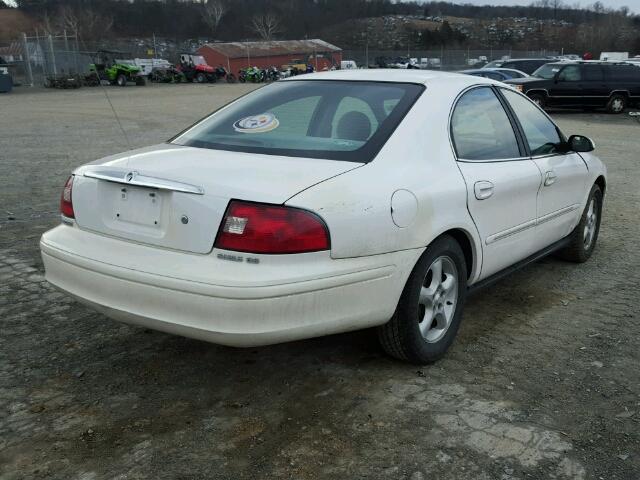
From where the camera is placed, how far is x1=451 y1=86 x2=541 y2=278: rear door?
3.60 m

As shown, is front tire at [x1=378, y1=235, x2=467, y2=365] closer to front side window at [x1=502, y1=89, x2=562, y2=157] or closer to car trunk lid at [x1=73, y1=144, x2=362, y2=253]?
car trunk lid at [x1=73, y1=144, x2=362, y2=253]

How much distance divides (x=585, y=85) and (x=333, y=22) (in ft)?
417

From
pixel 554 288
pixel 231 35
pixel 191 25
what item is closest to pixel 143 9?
pixel 191 25

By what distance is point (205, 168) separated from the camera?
2.96 meters

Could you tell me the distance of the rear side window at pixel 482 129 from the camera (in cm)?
365

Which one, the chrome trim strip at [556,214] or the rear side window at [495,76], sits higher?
the rear side window at [495,76]

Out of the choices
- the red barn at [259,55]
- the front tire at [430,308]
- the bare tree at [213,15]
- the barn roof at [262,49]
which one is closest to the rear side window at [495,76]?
the front tire at [430,308]

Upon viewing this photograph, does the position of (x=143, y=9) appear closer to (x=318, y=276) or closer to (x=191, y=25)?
(x=191, y=25)

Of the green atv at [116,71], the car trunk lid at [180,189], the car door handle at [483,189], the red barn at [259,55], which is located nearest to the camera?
the car trunk lid at [180,189]

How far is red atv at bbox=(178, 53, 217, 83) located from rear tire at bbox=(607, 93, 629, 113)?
3100 centimetres

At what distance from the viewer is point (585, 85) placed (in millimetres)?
21109

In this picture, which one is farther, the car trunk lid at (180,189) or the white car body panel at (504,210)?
the white car body panel at (504,210)

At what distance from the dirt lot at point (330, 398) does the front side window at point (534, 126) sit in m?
1.06

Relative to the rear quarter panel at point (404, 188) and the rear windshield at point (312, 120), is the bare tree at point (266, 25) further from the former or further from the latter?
the rear quarter panel at point (404, 188)
